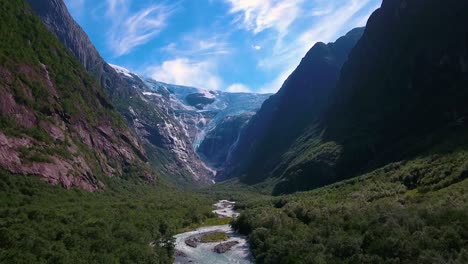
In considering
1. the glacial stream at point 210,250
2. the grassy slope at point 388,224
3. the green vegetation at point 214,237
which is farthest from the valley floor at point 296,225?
the green vegetation at point 214,237

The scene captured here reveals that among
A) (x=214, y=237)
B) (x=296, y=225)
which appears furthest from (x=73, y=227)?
(x=296, y=225)

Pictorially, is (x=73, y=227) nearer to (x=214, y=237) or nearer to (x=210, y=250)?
(x=210, y=250)

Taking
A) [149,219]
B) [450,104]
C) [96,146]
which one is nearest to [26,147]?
[149,219]

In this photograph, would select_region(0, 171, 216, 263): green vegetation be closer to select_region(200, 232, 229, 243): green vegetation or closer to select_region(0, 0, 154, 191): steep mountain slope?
select_region(0, 0, 154, 191): steep mountain slope

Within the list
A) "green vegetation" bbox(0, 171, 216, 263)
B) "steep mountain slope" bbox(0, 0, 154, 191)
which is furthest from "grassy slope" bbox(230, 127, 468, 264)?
"steep mountain slope" bbox(0, 0, 154, 191)

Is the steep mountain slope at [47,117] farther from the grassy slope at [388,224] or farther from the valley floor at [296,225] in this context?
the grassy slope at [388,224]
